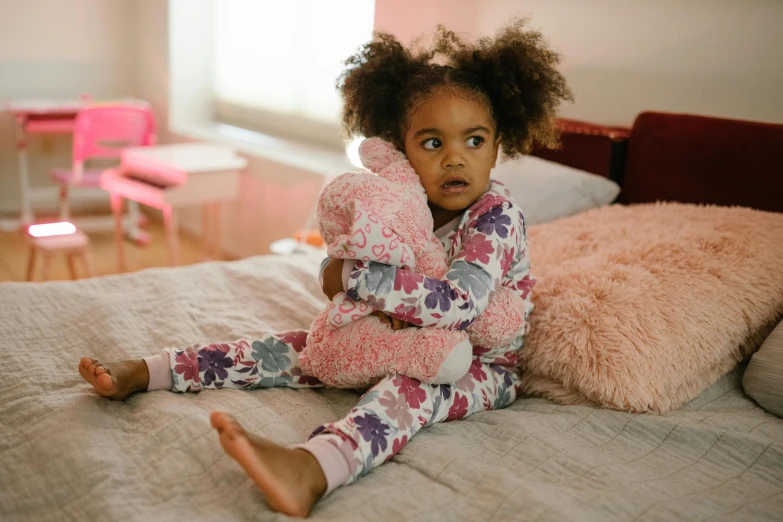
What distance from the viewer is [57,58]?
4359 millimetres

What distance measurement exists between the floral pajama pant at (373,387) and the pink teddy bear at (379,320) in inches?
1.9

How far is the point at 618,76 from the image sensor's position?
2158mm

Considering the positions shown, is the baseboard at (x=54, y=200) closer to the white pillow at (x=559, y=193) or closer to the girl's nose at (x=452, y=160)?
the white pillow at (x=559, y=193)

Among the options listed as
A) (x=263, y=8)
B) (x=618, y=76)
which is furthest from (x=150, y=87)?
(x=618, y=76)

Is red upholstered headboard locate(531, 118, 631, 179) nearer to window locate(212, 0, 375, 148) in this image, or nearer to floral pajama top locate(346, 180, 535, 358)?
floral pajama top locate(346, 180, 535, 358)

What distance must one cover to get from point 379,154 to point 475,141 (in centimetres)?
19

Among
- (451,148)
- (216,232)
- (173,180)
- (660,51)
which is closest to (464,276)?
(451,148)

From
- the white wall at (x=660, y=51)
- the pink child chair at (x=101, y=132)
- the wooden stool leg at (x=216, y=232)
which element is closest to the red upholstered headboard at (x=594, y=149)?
the white wall at (x=660, y=51)

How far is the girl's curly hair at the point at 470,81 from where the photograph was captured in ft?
4.58

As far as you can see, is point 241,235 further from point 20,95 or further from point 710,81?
→ point 710,81

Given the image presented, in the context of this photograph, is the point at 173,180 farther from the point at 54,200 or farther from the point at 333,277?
the point at 333,277

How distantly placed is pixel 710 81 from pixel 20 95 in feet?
12.8

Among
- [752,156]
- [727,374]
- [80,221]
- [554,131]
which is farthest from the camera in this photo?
[80,221]

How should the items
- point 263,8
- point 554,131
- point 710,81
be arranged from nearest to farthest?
point 554,131, point 710,81, point 263,8
